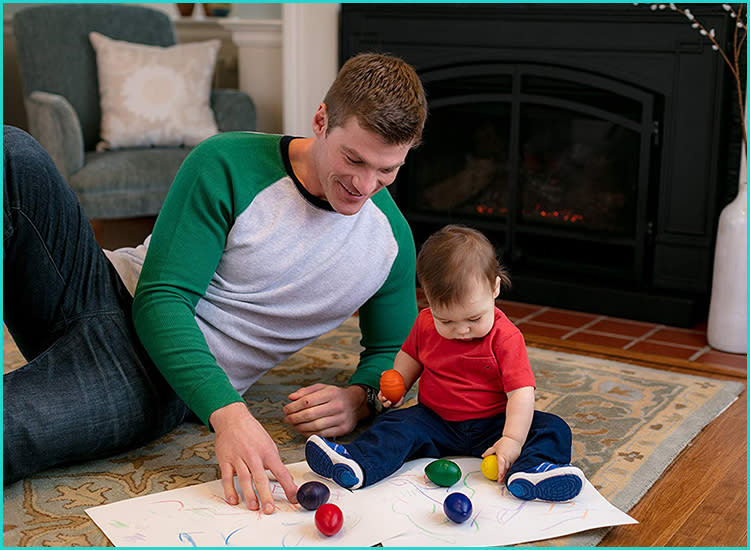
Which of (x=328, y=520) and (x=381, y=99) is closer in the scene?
(x=328, y=520)

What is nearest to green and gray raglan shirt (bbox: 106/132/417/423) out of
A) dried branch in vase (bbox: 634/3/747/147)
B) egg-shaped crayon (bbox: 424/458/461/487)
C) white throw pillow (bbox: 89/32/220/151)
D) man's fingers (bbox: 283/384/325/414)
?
man's fingers (bbox: 283/384/325/414)

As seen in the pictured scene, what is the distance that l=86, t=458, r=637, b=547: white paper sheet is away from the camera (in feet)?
4.22

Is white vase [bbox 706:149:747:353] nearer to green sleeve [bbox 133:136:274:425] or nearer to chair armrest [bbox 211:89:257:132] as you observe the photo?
green sleeve [bbox 133:136:274:425]

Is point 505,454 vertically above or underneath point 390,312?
underneath

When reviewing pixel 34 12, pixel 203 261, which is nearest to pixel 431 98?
pixel 34 12

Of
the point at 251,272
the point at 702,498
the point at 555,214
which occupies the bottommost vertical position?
the point at 702,498

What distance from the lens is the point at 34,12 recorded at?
3.39m

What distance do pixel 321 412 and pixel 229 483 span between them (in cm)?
32

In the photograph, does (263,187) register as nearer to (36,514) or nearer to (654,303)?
(36,514)

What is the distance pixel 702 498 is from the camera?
152cm

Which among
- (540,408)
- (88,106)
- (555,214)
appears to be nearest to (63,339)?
(540,408)

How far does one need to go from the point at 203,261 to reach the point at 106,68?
84.0 inches

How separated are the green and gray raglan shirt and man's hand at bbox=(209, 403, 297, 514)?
0.19 ft

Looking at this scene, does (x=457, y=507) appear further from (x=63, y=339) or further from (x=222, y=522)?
(x=63, y=339)
